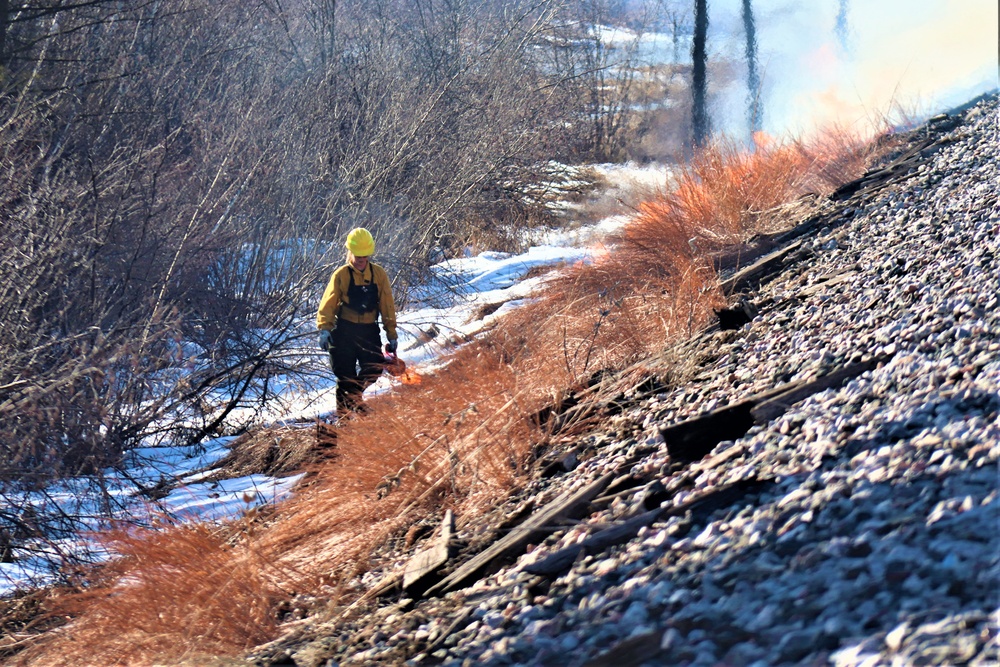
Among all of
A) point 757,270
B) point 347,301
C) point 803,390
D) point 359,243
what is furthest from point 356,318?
point 803,390

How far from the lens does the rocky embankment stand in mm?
2330

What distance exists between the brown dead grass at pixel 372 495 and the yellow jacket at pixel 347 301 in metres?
0.79

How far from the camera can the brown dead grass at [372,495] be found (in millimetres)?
4438

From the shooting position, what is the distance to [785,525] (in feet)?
9.32

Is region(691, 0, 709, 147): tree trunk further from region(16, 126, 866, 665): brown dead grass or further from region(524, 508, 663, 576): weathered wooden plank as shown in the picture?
region(524, 508, 663, 576): weathered wooden plank

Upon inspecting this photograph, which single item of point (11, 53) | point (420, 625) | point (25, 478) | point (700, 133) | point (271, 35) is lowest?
point (420, 625)

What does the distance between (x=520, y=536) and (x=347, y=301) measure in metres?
4.95

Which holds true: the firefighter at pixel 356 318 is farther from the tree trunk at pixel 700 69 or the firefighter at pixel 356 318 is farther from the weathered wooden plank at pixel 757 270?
the tree trunk at pixel 700 69

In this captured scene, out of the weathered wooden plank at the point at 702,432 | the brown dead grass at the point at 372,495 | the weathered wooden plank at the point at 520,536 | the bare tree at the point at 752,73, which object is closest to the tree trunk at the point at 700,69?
the bare tree at the point at 752,73

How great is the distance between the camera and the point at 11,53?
896cm

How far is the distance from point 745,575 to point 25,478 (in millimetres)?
5210

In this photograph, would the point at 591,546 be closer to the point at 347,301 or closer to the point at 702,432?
the point at 702,432

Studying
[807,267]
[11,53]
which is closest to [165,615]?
[807,267]

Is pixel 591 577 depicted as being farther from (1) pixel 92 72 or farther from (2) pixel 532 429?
(1) pixel 92 72
